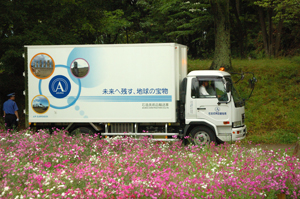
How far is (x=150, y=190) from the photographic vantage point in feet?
17.0

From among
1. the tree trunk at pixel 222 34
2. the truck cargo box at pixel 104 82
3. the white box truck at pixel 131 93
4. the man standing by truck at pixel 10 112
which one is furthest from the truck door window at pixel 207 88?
the tree trunk at pixel 222 34

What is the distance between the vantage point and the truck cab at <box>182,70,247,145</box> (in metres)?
10.5

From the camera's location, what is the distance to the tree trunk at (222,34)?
1759cm

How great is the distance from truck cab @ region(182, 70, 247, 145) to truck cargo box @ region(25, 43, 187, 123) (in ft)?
1.61

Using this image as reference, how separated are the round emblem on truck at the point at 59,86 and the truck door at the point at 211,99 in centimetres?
394

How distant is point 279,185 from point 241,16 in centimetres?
2798

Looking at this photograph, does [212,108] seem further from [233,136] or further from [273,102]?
[273,102]

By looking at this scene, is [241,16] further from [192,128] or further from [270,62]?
[192,128]

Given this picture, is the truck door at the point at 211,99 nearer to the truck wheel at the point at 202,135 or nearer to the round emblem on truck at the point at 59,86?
the truck wheel at the point at 202,135

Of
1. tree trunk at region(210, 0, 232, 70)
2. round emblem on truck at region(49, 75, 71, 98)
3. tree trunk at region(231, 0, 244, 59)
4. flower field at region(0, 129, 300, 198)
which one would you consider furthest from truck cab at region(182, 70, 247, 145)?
tree trunk at region(231, 0, 244, 59)

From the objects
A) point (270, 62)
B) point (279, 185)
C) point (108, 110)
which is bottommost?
point (279, 185)

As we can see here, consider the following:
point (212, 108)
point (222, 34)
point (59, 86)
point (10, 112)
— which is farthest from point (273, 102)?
point (10, 112)

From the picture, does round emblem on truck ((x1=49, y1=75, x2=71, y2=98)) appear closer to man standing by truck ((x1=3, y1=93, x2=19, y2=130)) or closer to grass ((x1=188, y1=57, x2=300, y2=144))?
man standing by truck ((x1=3, y1=93, x2=19, y2=130))

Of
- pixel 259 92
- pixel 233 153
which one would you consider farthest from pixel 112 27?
pixel 233 153
